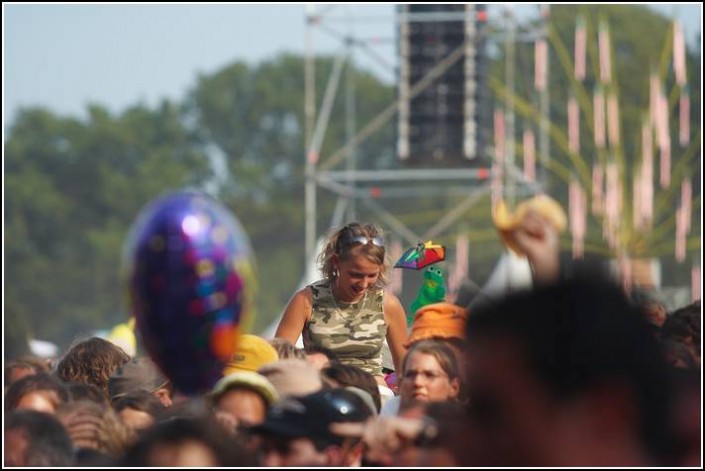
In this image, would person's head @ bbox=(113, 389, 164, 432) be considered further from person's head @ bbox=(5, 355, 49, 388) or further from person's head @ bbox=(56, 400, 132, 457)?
person's head @ bbox=(5, 355, 49, 388)

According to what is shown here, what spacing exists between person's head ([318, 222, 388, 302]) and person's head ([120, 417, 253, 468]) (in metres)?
3.46

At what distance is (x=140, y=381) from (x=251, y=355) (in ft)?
2.56

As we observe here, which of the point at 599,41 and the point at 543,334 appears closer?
the point at 543,334

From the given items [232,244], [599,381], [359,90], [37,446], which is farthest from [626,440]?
[359,90]

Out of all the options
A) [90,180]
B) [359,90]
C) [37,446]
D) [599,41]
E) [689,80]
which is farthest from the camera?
[359,90]

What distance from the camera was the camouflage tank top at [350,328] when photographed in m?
7.79

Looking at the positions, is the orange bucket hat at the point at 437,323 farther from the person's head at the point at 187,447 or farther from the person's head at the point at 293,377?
the person's head at the point at 187,447

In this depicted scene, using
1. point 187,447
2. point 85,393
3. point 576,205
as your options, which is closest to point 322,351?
point 85,393

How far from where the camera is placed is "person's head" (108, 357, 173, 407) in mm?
7520

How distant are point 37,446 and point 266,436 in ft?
4.25

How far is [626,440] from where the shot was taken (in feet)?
9.41

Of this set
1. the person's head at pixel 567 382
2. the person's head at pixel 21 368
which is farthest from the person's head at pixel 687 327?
the person's head at pixel 567 382

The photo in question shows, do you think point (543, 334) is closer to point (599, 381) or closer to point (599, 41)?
point (599, 381)

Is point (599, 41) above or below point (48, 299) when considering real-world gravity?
above
